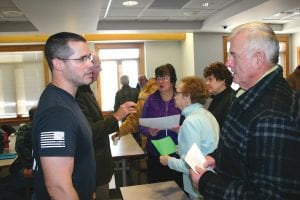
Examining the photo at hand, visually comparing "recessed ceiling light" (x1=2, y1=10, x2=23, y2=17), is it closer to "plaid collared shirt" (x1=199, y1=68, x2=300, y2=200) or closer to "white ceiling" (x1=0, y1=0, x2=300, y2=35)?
"white ceiling" (x1=0, y1=0, x2=300, y2=35)

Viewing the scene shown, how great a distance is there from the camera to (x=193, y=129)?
1.85 meters

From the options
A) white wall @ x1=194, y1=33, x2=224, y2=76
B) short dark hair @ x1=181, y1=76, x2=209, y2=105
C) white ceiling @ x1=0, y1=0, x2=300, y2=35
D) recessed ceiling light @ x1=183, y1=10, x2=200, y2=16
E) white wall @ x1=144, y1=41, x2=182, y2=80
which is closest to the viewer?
short dark hair @ x1=181, y1=76, x2=209, y2=105

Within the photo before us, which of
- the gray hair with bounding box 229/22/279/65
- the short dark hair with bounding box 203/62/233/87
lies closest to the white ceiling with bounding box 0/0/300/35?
the short dark hair with bounding box 203/62/233/87

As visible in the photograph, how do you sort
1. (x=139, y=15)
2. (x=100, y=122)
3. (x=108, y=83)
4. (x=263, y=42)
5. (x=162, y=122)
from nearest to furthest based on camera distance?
(x=263, y=42) → (x=100, y=122) → (x=162, y=122) → (x=139, y=15) → (x=108, y=83)

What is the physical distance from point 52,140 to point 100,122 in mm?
803

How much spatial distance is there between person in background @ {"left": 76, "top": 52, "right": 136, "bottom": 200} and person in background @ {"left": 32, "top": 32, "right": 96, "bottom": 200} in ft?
1.31

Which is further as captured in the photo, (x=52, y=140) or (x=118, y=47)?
(x=118, y=47)

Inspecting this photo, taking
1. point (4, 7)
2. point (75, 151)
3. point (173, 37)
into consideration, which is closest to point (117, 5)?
point (4, 7)

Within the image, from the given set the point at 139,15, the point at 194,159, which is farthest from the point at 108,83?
the point at 194,159

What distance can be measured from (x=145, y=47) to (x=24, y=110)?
3.31 meters

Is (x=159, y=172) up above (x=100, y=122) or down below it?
below

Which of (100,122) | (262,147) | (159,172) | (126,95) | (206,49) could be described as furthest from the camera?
(206,49)

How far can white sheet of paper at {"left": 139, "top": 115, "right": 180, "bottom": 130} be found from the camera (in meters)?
2.53

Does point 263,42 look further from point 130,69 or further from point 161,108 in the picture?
point 130,69
